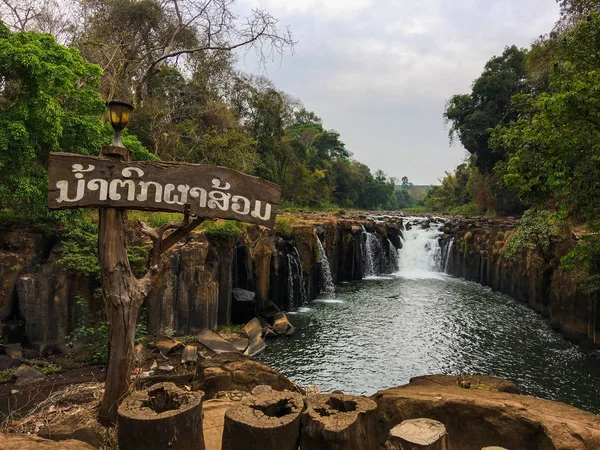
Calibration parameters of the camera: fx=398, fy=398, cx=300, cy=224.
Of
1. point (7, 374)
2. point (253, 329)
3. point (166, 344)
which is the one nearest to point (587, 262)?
point (253, 329)

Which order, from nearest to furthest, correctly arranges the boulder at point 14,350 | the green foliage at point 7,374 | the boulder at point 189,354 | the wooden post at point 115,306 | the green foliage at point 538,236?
1. the wooden post at point 115,306
2. the green foliage at point 7,374
3. the boulder at point 14,350
4. the boulder at point 189,354
5. the green foliage at point 538,236

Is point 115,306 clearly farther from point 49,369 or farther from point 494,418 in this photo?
point 49,369

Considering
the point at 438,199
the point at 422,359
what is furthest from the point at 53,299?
the point at 438,199

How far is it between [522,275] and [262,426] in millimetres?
15991

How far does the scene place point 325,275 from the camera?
58.3 ft

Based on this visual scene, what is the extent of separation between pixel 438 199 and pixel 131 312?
5410cm

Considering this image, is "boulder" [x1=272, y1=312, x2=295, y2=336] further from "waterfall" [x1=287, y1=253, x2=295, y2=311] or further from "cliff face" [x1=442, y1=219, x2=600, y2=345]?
"cliff face" [x1=442, y1=219, x2=600, y2=345]

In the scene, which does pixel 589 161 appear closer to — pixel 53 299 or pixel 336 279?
pixel 53 299

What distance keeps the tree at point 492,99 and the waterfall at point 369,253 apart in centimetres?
1052

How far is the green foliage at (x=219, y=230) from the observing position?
11.1 metres

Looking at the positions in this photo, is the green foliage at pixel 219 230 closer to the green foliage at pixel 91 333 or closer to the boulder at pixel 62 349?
the green foliage at pixel 91 333

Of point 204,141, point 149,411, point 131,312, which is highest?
point 204,141

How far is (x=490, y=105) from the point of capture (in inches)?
1054

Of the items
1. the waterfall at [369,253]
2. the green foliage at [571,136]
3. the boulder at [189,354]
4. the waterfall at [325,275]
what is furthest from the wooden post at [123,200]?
the waterfall at [369,253]
